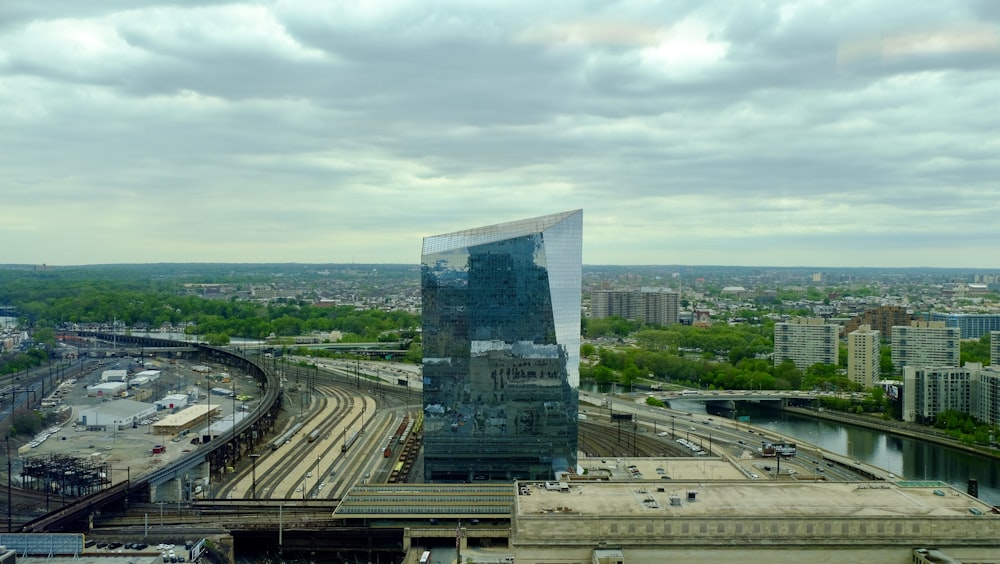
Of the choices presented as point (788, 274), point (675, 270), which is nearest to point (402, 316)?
point (788, 274)

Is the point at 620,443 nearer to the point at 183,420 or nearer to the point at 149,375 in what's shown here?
the point at 183,420

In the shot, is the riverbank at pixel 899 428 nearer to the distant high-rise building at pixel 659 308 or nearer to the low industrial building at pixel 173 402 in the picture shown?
the low industrial building at pixel 173 402

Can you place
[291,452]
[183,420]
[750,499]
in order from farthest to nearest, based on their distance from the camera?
[183,420] → [291,452] → [750,499]

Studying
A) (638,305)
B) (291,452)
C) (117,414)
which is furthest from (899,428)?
(638,305)

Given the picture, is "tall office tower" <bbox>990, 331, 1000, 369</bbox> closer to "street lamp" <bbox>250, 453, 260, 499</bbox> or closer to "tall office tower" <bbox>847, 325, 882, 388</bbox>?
"tall office tower" <bbox>847, 325, 882, 388</bbox>

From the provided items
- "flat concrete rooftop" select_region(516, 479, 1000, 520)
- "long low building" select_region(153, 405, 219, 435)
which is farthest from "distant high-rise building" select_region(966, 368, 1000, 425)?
"long low building" select_region(153, 405, 219, 435)

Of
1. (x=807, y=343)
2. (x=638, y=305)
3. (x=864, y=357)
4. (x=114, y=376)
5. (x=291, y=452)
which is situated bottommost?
(x=291, y=452)

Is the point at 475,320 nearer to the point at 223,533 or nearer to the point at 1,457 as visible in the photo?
the point at 223,533

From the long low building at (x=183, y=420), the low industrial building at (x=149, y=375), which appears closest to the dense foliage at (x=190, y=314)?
the low industrial building at (x=149, y=375)
